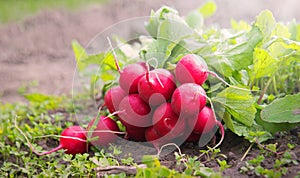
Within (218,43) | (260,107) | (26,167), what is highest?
(218,43)

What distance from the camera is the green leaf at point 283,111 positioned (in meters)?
1.69

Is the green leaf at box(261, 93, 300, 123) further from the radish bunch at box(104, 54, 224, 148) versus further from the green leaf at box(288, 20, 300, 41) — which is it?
the green leaf at box(288, 20, 300, 41)

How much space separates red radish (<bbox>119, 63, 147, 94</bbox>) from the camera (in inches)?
70.3

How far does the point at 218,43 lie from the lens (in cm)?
198

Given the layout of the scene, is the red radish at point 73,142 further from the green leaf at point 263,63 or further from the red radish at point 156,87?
the green leaf at point 263,63

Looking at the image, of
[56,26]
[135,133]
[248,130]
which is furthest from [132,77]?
[56,26]

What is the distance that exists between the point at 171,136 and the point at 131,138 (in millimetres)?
216

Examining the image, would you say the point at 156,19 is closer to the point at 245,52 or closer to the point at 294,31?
the point at 245,52

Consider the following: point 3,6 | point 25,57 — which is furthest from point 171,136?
point 3,6

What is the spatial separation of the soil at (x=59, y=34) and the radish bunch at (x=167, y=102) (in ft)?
4.11

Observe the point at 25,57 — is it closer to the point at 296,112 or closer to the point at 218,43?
the point at 218,43

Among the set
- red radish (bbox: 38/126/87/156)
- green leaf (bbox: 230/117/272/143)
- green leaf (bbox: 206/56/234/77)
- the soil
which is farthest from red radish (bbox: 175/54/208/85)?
the soil

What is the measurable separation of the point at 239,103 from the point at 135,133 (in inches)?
16.7

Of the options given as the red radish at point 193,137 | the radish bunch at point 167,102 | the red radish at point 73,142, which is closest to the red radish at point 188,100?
the radish bunch at point 167,102
